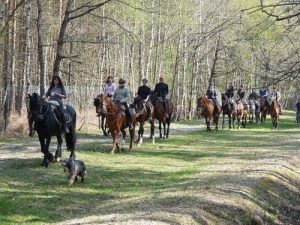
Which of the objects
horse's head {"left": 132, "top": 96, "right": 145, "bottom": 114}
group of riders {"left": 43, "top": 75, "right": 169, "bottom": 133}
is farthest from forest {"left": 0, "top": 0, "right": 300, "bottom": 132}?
horse's head {"left": 132, "top": 96, "right": 145, "bottom": 114}

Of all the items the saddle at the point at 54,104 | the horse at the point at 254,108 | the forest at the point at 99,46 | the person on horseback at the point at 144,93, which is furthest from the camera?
the horse at the point at 254,108

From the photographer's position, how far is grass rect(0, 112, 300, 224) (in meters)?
10.6

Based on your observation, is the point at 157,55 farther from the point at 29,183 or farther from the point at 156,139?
the point at 29,183

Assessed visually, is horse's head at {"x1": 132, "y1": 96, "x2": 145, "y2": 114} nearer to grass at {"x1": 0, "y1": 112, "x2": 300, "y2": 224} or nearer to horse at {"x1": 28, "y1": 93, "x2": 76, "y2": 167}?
grass at {"x1": 0, "y1": 112, "x2": 300, "y2": 224}

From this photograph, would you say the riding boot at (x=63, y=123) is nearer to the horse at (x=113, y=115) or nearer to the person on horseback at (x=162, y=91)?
the horse at (x=113, y=115)

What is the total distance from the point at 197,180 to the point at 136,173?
1.97 meters

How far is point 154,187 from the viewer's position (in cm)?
1359

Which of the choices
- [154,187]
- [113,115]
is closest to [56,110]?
[113,115]

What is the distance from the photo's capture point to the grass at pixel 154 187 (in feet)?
34.8

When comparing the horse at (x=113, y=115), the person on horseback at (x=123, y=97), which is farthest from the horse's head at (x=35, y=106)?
the person on horseback at (x=123, y=97)

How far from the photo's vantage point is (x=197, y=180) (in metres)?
14.4

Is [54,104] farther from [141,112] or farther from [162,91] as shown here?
[162,91]

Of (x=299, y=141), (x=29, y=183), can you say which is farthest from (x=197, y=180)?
(x=299, y=141)

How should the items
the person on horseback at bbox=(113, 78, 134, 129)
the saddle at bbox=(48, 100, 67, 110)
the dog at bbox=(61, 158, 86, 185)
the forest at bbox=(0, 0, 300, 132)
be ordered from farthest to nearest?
the forest at bbox=(0, 0, 300, 132) → the person on horseback at bbox=(113, 78, 134, 129) → the saddle at bbox=(48, 100, 67, 110) → the dog at bbox=(61, 158, 86, 185)
